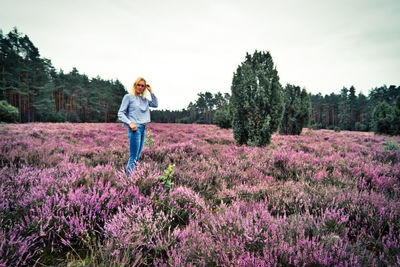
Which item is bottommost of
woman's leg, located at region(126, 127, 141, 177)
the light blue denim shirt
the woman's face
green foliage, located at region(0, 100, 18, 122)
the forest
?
woman's leg, located at region(126, 127, 141, 177)

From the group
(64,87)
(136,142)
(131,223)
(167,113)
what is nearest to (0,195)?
(131,223)

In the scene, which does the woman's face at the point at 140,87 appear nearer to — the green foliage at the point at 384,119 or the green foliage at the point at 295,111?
the green foliage at the point at 295,111

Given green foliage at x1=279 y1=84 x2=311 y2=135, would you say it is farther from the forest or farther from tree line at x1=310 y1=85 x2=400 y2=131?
tree line at x1=310 y1=85 x2=400 y2=131

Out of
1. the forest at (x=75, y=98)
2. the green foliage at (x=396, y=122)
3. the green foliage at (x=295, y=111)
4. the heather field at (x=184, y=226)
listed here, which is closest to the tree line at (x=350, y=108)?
the forest at (x=75, y=98)

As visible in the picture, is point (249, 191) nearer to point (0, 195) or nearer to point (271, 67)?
point (0, 195)

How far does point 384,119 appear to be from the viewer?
19188 millimetres

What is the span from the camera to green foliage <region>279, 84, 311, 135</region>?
17141mm

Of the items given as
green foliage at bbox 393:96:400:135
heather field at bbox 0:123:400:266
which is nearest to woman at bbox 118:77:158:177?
heather field at bbox 0:123:400:266

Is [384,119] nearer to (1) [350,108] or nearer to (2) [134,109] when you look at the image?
(2) [134,109]

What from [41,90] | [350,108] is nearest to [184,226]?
[41,90]

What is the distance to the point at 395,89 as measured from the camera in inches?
1822

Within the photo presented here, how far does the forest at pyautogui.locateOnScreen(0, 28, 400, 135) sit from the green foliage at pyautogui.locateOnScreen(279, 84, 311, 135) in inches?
289

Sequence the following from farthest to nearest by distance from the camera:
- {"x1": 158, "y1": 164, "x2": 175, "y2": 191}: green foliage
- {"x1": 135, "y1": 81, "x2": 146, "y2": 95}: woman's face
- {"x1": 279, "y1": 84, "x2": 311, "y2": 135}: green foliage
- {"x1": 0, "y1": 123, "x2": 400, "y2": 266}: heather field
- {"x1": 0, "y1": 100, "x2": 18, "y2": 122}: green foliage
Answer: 1. {"x1": 0, "y1": 100, "x2": 18, "y2": 122}: green foliage
2. {"x1": 279, "y1": 84, "x2": 311, "y2": 135}: green foliage
3. {"x1": 135, "y1": 81, "x2": 146, "y2": 95}: woman's face
4. {"x1": 158, "y1": 164, "x2": 175, "y2": 191}: green foliage
5. {"x1": 0, "y1": 123, "x2": 400, "y2": 266}: heather field

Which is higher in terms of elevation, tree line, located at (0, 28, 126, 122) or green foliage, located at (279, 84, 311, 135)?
tree line, located at (0, 28, 126, 122)
